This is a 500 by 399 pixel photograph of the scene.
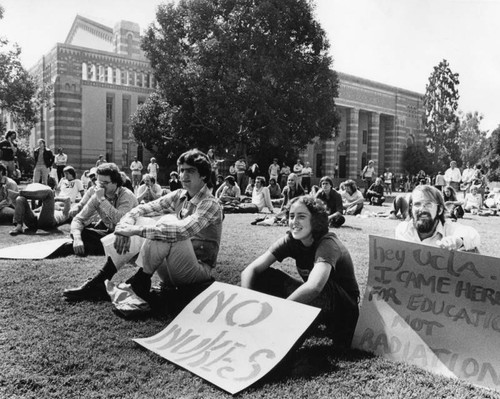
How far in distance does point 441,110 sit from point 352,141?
9039mm

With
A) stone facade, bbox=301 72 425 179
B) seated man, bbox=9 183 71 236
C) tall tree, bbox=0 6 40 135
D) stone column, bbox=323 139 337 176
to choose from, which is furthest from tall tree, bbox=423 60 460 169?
seated man, bbox=9 183 71 236

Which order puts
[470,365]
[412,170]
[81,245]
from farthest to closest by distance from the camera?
[412,170] → [81,245] → [470,365]

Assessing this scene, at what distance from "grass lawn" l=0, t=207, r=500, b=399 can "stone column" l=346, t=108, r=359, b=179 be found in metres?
39.2

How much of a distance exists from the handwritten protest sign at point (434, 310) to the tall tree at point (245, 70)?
1937 centimetres

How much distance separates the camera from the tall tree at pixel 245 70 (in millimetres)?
22891

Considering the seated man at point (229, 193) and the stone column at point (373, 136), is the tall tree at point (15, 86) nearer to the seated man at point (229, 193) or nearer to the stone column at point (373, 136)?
the seated man at point (229, 193)

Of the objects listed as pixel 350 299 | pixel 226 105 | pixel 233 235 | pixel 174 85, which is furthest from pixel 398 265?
pixel 174 85

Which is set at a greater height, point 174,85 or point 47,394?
point 174,85

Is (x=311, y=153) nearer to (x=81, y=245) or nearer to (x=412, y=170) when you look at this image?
(x=412, y=170)

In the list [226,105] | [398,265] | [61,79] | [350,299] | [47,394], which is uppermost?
[61,79]

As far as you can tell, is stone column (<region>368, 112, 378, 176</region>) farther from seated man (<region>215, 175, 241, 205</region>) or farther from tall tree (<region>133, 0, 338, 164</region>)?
seated man (<region>215, 175, 241, 205</region>)

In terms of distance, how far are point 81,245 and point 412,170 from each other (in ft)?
141

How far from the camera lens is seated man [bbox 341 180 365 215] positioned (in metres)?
14.2

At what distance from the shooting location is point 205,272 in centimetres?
452
